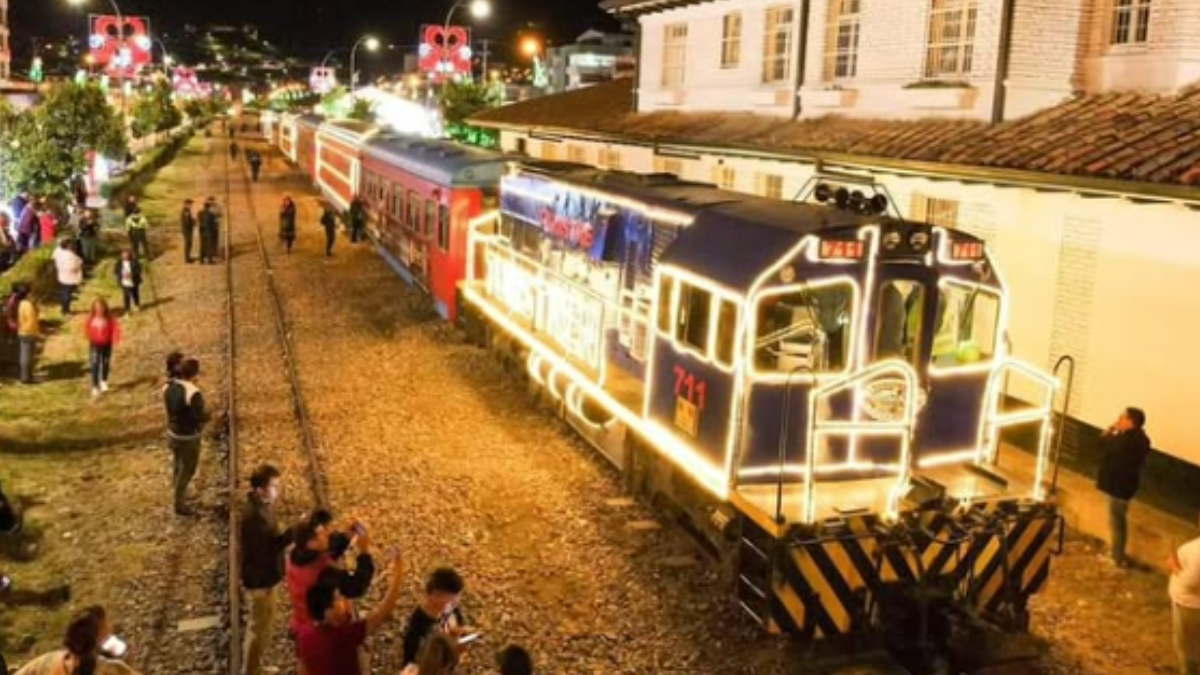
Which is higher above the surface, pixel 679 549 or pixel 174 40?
pixel 174 40

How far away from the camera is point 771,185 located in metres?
19.4

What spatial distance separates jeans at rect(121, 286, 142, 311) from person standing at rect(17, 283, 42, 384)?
15.9 ft

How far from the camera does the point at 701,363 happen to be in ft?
32.1

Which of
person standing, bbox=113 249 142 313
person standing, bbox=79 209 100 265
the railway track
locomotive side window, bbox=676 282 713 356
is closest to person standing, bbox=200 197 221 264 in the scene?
the railway track

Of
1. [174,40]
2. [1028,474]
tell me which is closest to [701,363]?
[1028,474]

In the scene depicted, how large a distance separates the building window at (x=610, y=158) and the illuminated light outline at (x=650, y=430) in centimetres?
1058

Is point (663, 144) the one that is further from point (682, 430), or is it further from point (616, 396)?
point (682, 430)

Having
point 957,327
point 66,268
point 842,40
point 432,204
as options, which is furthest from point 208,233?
point 957,327

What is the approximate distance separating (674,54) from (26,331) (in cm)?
1480

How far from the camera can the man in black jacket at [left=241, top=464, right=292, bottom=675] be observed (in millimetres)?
7941

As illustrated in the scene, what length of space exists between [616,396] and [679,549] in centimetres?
192

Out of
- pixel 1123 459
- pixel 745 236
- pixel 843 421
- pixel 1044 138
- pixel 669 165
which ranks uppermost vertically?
pixel 1044 138

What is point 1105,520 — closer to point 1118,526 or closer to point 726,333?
point 1118,526

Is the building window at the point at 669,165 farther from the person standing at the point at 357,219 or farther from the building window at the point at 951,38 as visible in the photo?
the person standing at the point at 357,219
